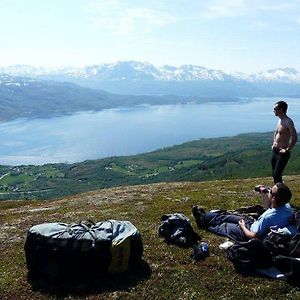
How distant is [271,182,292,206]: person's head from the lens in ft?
46.8

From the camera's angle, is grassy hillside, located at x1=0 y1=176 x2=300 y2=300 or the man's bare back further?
the man's bare back

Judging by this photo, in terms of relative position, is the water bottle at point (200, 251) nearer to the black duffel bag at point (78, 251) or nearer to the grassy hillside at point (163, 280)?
the grassy hillside at point (163, 280)

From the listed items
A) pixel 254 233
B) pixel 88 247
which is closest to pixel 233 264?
pixel 254 233

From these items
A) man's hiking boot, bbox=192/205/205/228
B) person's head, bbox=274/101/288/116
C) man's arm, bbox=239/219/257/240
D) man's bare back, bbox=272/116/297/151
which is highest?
person's head, bbox=274/101/288/116

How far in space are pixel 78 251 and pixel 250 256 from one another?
5836 millimetres

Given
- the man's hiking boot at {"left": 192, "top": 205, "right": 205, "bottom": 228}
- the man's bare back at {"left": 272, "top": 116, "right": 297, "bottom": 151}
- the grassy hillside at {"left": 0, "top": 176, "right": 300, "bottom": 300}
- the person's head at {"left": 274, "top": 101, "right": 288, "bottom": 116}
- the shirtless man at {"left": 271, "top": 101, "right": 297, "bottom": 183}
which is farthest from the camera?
the man's bare back at {"left": 272, "top": 116, "right": 297, "bottom": 151}

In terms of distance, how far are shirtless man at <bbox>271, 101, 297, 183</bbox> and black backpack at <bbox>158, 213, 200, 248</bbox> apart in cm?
680

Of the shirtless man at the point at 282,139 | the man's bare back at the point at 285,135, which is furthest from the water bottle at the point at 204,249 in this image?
the man's bare back at the point at 285,135

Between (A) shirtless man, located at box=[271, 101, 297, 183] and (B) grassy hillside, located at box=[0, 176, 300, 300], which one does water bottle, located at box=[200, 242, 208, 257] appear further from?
(A) shirtless man, located at box=[271, 101, 297, 183]

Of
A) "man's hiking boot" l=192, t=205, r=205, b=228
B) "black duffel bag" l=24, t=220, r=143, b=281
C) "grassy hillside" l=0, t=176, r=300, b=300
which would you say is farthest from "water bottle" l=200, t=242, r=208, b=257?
"black duffel bag" l=24, t=220, r=143, b=281

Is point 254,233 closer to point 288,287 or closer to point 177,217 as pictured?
point 288,287

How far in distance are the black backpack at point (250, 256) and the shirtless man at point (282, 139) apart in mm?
8088

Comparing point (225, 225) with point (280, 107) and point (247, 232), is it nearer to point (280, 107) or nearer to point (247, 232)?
point (247, 232)

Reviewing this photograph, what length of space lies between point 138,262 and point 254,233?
429cm
